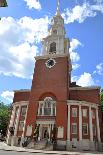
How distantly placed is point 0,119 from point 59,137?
34.0 meters

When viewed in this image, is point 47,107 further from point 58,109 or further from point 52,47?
point 52,47

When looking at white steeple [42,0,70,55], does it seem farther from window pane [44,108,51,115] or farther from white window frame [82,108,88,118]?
white window frame [82,108,88,118]

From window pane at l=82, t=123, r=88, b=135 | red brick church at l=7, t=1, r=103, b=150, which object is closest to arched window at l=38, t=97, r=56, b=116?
red brick church at l=7, t=1, r=103, b=150

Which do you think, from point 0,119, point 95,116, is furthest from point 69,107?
point 0,119

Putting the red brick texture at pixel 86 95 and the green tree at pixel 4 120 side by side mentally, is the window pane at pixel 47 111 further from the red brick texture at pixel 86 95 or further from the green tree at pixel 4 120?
the green tree at pixel 4 120

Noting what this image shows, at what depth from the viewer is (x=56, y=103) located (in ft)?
123

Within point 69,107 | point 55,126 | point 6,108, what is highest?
point 6,108

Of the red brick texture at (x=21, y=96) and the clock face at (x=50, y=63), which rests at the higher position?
the clock face at (x=50, y=63)

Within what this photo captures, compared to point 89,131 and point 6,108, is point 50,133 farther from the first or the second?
point 6,108

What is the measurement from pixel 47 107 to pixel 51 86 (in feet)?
13.5

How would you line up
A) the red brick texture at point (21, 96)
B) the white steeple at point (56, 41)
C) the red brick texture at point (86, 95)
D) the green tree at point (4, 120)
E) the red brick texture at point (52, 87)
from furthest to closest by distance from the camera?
the green tree at point (4, 120)
the red brick texture at point (21, 96)
the white steeple at point (56, 41)
the red brick texture at point (86, 95)
the red brick texture at point (52, 87)

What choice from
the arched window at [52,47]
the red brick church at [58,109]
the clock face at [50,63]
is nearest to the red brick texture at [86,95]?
the red brick church at [58,109]

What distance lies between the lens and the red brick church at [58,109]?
35.2 metres

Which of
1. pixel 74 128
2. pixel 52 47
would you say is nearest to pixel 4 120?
pixel 52 47
